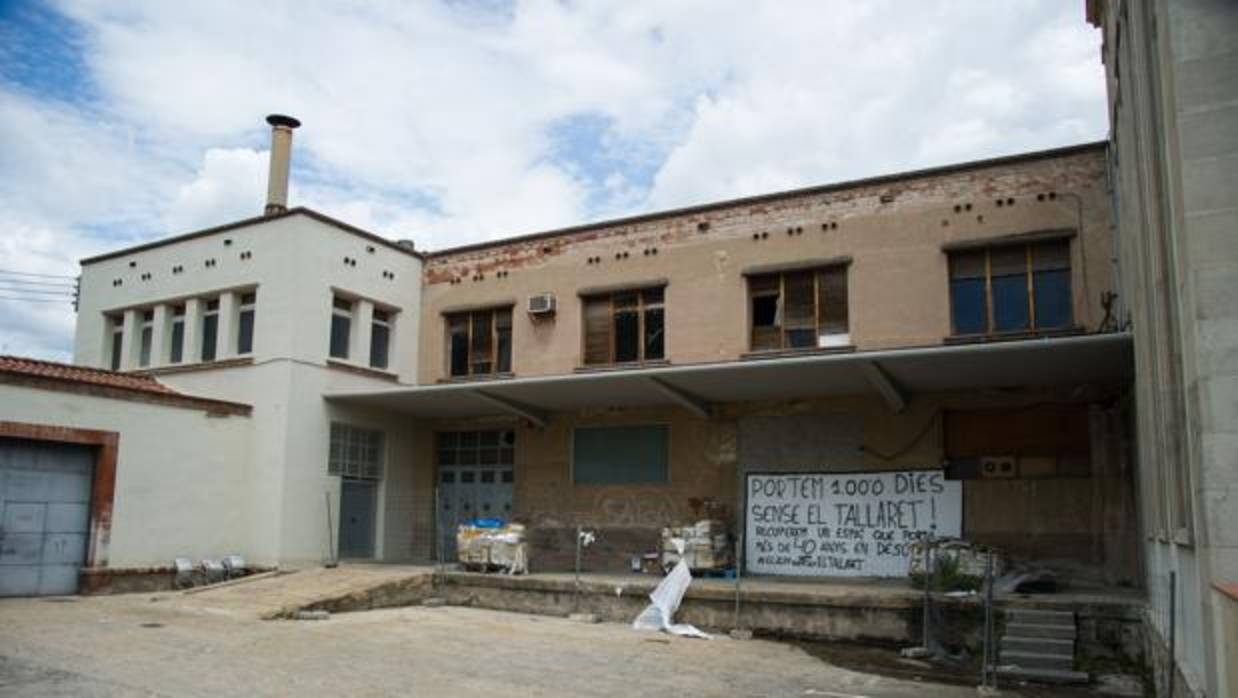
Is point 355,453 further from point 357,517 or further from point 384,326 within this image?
point 384,326

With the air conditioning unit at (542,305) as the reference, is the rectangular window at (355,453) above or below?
below

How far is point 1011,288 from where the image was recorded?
16.5 m

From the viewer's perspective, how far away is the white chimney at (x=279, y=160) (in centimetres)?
2242

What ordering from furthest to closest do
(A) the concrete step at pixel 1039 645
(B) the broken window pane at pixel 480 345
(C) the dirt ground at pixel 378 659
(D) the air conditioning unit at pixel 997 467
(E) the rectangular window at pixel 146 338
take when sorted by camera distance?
(E) the rectangular window at pixel 146 338 → (B) the broken window pane at pixel 480 345 → (D) the air conditioning unit at pixel 997 467 → (A) the concrete step at pixel 1039 645 → (C) the dirt ground at pixel 378 659

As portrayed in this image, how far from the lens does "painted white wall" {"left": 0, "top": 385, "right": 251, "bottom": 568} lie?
1666 centimetres

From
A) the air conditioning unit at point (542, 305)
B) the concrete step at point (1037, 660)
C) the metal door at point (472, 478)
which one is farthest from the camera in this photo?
the metal door at point (472, 478)

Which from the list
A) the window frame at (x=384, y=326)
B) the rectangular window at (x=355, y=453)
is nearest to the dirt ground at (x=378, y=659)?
the rectangular window at (x=355, y=453)

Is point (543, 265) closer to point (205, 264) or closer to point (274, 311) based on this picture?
point (274, 311)

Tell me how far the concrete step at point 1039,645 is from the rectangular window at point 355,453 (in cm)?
1327

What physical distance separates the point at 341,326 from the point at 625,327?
614 centimetres

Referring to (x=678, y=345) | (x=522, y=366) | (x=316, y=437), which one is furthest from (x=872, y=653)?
(x=316, y=437)

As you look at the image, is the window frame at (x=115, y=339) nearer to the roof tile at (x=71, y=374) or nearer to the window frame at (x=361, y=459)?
the roof tile at (x=71, y=374)

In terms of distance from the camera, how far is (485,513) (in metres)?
21.2

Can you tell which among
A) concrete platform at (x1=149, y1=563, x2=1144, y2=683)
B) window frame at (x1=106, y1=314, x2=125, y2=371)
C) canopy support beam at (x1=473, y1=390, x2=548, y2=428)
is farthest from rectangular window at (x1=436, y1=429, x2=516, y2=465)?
window frame at (x1=106, y1=314, x2=125, y2=371)
